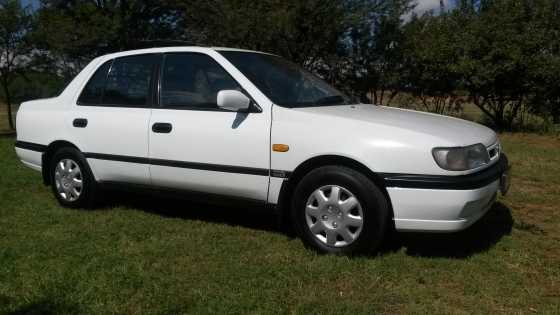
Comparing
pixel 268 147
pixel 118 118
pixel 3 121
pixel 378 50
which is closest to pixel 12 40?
pixel 3 121

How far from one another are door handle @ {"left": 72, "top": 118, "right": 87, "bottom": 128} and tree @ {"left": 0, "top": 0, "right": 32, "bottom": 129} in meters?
18.2

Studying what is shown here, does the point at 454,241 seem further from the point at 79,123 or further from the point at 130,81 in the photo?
the point at 79,123

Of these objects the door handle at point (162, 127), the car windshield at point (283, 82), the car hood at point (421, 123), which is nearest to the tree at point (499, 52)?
the car windshield at point (283, 82)

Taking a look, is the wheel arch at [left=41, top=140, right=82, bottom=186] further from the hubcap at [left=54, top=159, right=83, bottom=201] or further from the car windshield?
the car windshield

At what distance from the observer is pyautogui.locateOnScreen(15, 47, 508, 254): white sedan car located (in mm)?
3459

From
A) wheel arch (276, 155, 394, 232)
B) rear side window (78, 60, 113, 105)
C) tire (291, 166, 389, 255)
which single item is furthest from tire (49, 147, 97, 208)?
tire (291, 166, 389, 255)

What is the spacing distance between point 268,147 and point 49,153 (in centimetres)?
263

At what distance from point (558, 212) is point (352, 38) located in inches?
469

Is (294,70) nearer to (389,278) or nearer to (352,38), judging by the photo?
(389,278)

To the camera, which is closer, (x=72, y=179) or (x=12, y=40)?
(x=72, y=179)

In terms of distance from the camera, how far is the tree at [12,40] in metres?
20.4

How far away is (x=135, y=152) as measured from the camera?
4.51 meters

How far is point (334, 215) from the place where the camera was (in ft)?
12.1

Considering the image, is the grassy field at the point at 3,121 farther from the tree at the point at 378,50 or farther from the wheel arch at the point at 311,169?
the wheel arch at the point at 311,169
